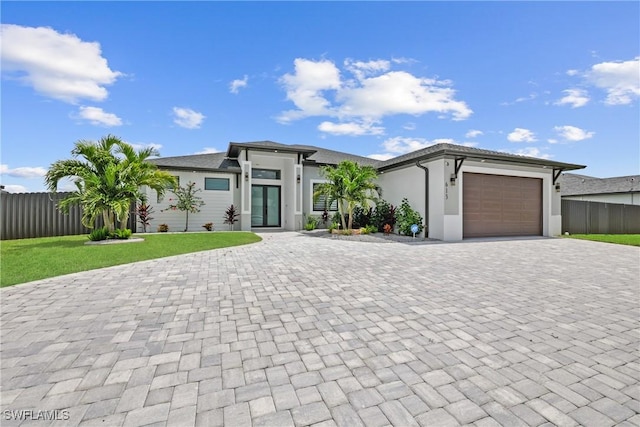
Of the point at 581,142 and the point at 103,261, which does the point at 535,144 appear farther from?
the point at 103,261

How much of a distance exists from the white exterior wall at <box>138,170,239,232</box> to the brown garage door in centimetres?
1104

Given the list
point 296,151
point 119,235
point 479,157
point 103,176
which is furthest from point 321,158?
point 119,235

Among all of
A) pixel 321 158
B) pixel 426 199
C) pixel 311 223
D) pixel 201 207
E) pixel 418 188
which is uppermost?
pixel 321 158

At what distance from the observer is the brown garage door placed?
1162cm

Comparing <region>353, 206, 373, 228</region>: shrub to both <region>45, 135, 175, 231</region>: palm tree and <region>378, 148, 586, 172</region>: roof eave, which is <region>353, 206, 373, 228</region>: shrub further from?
<region>45, 135, 175, 231</region>: palm tree

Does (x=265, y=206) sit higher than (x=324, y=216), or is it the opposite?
(x=265, y=206)

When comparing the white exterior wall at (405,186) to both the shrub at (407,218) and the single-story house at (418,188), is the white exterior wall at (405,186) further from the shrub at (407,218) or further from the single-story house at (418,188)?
the shrub at (407,218)

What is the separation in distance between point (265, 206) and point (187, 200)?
12.9 feet

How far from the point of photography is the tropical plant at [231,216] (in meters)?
14.3

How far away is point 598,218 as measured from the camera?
51.8 feet

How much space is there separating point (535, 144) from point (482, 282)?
1743 cm

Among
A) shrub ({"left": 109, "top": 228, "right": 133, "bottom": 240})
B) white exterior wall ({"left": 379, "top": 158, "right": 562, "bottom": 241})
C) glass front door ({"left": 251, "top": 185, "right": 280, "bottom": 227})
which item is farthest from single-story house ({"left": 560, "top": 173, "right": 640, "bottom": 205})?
shrub ({"left": 109, "top": 228, "right": 133, "bottom": 240})

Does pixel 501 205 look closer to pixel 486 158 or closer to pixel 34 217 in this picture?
pixel 486 158

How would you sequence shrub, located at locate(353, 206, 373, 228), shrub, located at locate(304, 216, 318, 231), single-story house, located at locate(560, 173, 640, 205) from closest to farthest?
shrub, located at locate(304, 216, 318, 231)
shrub, located at locate(353, 206, 373, 228)
single-story house, located at locate(560, 173, 640, 205)
